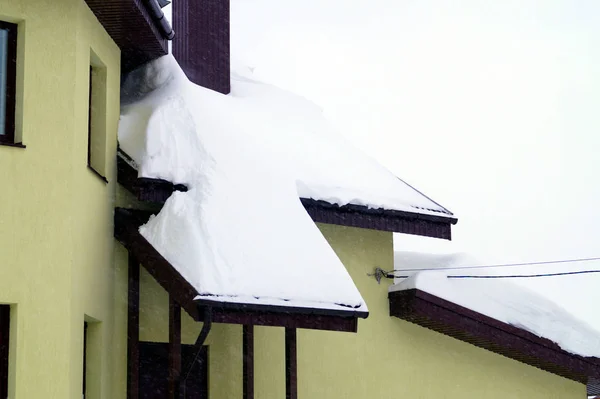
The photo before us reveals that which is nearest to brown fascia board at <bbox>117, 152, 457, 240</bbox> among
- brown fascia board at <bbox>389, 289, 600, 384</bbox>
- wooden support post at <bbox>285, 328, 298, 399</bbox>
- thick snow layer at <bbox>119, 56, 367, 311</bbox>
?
thick snow layer at <bbox>119, 56, 367, 311</bbox>

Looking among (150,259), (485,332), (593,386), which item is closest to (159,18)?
(150,259)

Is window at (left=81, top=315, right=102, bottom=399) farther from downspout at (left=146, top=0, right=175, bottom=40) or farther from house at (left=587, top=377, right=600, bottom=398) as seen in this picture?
house at (left=587, top=377, right=600, bottom=398)

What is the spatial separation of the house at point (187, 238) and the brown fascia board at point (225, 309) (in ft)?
0.07

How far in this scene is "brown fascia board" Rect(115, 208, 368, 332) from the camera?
340 inches

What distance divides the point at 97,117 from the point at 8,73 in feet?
4.65

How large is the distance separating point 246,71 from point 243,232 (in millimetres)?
6052

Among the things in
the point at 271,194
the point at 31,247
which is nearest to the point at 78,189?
the point at 31,247

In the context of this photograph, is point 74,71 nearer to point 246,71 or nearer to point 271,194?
point 271,194

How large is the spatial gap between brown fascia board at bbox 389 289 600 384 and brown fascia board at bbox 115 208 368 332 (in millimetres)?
2531

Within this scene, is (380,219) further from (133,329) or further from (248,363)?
(133,329)

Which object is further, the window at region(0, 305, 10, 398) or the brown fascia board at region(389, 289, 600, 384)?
the brown fascia board at region(389, 289, 600, 384)

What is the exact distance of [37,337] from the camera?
8148 millimetres

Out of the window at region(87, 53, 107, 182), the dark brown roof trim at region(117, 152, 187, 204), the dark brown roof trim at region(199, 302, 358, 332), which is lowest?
the dark brown roof trim at region(199, 302, 358, 332)

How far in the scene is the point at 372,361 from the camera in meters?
11.6
